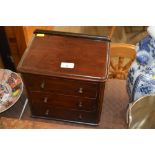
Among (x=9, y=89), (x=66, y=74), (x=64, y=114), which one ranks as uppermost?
(x=66, y=74)

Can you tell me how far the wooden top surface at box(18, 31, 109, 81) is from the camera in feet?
2.90

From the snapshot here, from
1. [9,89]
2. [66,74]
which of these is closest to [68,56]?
[66,74]

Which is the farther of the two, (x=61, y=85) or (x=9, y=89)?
(x=9, y=89)

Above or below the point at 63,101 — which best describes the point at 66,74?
above

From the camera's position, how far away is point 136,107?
32.6 inches

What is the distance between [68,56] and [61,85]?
0.38ft

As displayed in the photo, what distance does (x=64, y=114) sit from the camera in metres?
1.07

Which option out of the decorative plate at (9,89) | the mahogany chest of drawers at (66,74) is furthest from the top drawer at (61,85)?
the decorative plate at (9,89)

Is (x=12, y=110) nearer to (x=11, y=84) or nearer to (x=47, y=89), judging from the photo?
(x=11, y=84)

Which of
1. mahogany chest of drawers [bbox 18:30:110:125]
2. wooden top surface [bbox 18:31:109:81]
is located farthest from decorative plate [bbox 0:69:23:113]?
wooden top surface [bbox 18:31:109:81]

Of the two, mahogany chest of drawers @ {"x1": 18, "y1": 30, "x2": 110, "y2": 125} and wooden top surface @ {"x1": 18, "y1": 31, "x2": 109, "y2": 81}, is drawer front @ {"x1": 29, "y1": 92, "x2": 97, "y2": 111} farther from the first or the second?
wooden top surface @ {"x1": 18, "y1": 31, "x2": 109, "y2": 81}

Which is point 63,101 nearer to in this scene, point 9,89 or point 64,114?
point 64,114

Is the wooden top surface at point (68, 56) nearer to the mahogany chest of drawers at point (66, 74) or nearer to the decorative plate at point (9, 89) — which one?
the mahogany chest of drawers at point (66, 74)

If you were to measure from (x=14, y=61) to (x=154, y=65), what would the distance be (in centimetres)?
102
